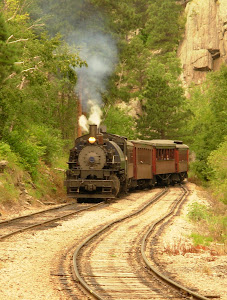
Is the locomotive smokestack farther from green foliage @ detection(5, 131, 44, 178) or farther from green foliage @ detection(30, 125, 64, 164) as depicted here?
green foliage @ detection(30, 125, 64, 164)

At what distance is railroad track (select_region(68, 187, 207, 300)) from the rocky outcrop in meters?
62.2

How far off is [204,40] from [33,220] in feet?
209

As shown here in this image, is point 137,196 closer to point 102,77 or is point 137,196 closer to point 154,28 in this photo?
point 102,77

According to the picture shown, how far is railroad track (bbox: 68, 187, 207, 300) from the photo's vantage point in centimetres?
848

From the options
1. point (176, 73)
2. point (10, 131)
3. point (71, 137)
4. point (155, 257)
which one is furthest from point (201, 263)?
point (176, 73)

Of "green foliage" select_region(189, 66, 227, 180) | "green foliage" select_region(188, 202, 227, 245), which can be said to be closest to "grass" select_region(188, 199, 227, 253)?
"green foliage" select_region(188, 202, 227, 245)

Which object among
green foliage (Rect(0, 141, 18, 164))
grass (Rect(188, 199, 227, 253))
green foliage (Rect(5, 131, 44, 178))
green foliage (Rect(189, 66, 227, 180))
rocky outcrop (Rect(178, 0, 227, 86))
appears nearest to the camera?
grass (Rect(188, 199, 227, 253))

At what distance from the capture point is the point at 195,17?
7762 centimetres

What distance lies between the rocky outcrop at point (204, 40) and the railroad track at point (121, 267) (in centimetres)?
6219

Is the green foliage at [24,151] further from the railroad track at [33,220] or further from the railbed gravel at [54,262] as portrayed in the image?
the railbed gravel at [54,262]

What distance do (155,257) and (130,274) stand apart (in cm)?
191

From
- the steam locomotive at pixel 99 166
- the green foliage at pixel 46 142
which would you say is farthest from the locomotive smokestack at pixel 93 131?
the green foliage at pixel 46 142

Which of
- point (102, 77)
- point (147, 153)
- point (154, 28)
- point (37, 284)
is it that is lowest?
point (37, 284)

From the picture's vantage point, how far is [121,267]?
1048 centimetres
